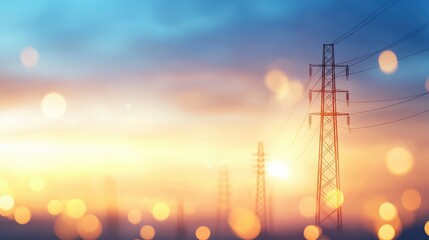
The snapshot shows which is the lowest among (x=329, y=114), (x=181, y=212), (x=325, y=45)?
(x=181, y=212)

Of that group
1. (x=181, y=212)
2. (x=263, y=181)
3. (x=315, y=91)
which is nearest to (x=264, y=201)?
(x=263, y=181)

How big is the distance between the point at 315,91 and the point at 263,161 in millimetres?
29589

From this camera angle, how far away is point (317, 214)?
281 ft

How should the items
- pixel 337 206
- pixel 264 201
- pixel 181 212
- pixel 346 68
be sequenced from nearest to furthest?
1. pixel 337 206
2. pixel 346 68
3. pixel 264 201
4. pixel 181 212

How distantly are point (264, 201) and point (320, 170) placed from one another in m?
28.6

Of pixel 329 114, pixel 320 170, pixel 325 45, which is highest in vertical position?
pixel 325 45

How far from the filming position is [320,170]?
84.8m

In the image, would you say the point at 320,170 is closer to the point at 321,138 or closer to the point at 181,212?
the point at 321,138

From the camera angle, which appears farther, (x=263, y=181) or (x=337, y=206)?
(x=263, y=181)

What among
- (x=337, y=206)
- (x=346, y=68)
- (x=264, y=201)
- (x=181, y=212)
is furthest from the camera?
(x=181, y=212)

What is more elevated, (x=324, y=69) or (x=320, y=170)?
(x=324, y=69)

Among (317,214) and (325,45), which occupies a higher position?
(325,45)

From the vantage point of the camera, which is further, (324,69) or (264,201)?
(264,201)

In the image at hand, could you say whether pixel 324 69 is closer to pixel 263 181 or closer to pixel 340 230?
pixel 340 230
